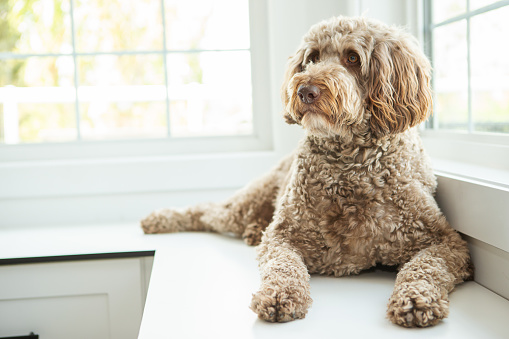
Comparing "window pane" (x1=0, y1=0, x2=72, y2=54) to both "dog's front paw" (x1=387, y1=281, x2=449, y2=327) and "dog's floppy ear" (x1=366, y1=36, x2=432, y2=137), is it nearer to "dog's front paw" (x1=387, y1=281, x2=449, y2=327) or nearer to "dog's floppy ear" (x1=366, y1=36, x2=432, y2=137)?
"dog's floppy ear" (x1=366, y1=36, x2=432, y2=137)

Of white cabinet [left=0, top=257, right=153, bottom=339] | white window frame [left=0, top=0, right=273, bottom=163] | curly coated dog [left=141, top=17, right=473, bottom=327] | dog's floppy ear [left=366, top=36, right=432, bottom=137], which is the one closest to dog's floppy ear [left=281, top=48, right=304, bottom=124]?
curly coated dog [left=141, top=17, right=473, bottom=327]

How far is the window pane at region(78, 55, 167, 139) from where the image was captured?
101 inches

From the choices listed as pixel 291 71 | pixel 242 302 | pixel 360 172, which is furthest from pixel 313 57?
pixel 242 302

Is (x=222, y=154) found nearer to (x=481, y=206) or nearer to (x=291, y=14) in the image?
(x=291, y=14)

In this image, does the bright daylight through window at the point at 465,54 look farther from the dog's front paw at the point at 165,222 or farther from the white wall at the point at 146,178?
the dog's front paw at the point at 165,222

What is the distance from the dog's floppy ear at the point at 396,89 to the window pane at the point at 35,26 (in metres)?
1.68

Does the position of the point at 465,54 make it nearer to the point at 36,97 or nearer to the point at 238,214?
the point at 238,214

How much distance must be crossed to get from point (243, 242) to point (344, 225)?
0.67 meters

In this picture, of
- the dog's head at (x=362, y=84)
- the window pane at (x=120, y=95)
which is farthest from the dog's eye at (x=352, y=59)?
the window pane at (x=120, y=95)

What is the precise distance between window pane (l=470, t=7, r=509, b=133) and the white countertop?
0.87 metres

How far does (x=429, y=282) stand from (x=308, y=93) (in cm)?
53

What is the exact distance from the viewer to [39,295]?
1934 millimetres

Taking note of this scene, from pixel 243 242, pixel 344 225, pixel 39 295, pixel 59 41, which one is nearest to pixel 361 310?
pixel 344 225

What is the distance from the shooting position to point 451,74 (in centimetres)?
227
